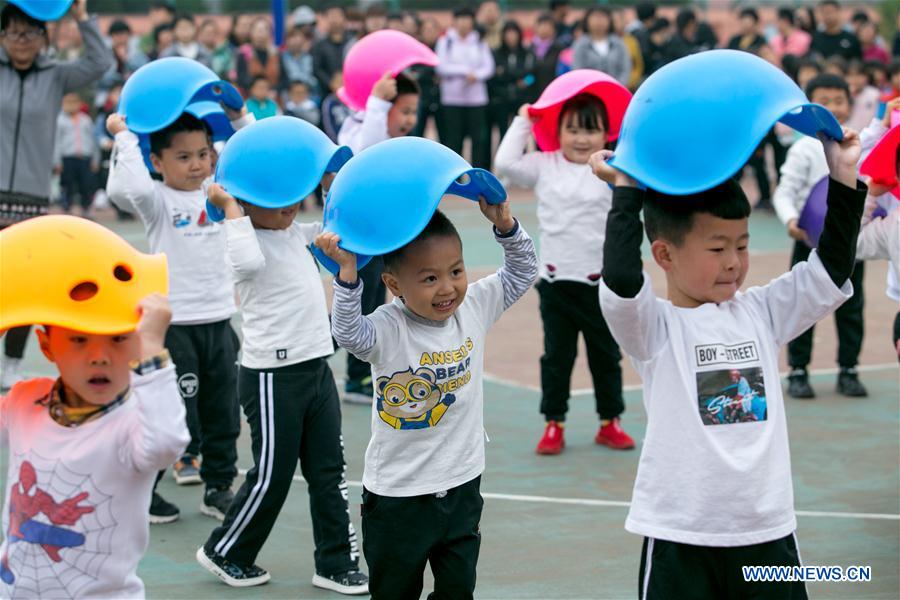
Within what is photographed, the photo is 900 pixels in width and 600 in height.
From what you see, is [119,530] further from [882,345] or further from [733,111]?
[882,345]

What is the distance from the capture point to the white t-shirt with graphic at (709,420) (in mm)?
3982

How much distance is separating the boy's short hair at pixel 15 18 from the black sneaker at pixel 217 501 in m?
3.17

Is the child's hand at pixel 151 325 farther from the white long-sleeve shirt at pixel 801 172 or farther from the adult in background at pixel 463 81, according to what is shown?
the adult in background at pixel 463 81

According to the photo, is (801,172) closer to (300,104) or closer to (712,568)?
(712,568)

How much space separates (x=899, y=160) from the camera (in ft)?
17.3

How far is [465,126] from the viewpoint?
2012 centimetres

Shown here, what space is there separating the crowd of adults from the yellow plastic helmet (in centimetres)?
1397

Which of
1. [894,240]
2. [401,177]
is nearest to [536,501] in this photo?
[894,240]

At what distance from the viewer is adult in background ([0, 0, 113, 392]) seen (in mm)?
8555

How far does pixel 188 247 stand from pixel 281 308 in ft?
3.57

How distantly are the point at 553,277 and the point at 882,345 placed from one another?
4.08 meters

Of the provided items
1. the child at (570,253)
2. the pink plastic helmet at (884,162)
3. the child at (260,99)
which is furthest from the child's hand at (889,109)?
the child at (260,99)

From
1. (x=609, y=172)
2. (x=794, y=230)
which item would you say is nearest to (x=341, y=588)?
(x=609, y=172)

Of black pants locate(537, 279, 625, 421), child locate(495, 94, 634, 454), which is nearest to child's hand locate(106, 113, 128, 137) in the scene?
child locate(495, 94, 634, 454)
